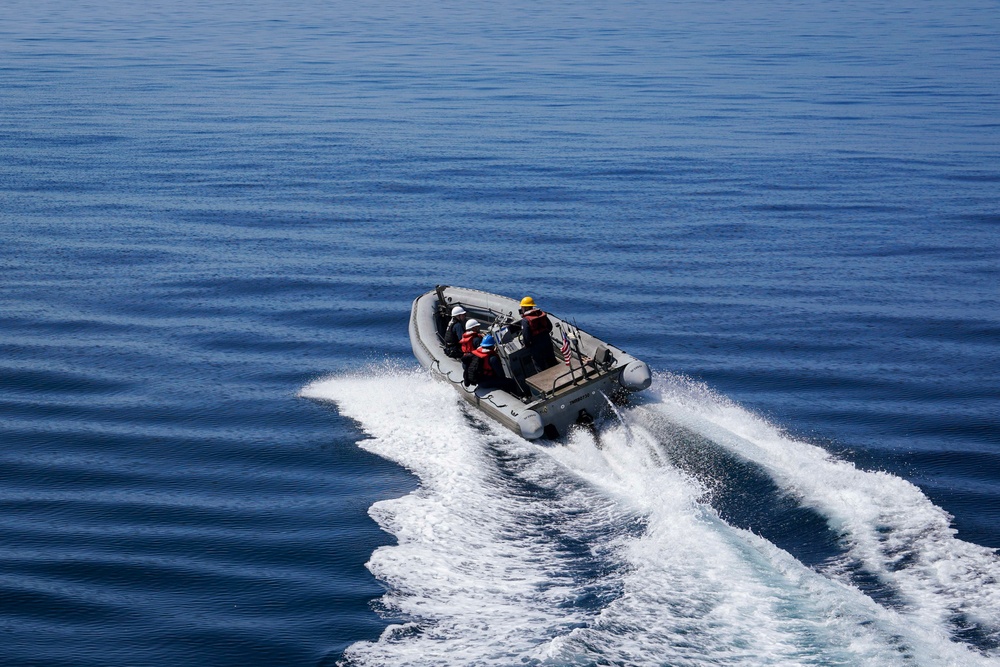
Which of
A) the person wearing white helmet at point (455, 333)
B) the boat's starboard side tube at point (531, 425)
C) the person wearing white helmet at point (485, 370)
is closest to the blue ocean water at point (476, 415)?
the boat's starboard side tube at point (531, 425)

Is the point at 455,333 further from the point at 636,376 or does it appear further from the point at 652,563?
the point at 652,563

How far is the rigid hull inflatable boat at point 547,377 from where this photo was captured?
696 inches

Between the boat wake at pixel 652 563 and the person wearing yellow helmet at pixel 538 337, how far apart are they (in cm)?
188

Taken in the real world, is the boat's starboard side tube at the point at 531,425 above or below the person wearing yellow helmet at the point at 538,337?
below

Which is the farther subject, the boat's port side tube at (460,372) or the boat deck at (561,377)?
the boat deck at (561,377)

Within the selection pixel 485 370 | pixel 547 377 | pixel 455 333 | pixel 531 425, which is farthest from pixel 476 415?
pixel 455 333

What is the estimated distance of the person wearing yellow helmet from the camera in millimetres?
19344

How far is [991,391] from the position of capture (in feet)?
64.6

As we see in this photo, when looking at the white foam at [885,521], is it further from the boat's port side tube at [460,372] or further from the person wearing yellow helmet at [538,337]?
the person wearing yellow helmet at [538,337]

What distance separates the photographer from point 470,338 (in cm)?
1975

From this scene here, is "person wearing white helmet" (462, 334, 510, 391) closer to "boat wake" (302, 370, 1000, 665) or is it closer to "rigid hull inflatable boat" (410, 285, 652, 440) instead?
"rigid hull inflatable boat" (410, 285, 652, 440)

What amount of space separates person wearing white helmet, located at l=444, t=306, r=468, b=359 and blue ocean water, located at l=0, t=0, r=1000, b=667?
1.05m

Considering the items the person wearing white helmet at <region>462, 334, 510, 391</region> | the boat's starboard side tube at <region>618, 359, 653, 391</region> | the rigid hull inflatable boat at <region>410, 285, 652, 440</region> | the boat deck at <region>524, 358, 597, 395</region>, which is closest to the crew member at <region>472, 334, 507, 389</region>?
the person wearing white helmet at <region>462, 334, 510, 391</region>

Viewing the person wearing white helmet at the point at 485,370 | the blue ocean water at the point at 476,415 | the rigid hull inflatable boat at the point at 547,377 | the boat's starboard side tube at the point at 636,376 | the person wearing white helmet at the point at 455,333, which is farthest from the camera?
the person wearing white helmet at the point at 455,333
